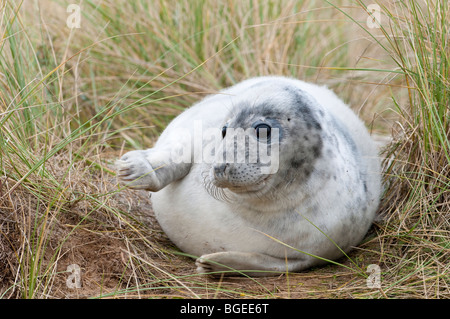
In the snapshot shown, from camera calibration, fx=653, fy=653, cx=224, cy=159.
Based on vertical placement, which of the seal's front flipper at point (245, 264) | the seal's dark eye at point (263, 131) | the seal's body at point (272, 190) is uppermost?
the seal's dark eye at point (263, 131)

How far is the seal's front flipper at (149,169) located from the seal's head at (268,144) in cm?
45

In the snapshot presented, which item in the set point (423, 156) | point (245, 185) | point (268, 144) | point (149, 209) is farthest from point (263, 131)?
point (149, 209)

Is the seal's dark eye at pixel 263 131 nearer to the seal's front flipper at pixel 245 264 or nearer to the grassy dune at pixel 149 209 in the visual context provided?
the grassy dune at pixel 149 209

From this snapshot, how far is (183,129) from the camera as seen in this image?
382 cm

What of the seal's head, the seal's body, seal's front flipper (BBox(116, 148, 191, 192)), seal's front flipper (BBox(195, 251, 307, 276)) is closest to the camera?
the seal's head

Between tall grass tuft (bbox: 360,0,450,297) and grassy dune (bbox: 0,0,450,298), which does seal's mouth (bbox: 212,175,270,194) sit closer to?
grassy dune (bbox: 0,0,450,298)

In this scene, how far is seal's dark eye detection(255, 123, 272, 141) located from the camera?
3023 millimetres

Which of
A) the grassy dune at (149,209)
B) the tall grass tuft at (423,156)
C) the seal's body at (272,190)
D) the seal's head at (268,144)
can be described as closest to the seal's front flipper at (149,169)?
the seal's body at (272,190)

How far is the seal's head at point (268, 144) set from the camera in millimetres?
2967

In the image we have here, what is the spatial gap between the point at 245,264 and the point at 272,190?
→ 0.44 meters

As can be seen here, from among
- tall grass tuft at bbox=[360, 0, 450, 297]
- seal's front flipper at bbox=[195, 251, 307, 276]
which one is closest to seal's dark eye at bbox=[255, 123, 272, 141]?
seal's front flipper at bbox=[195, 251, 307, 276]

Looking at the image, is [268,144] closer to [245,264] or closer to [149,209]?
[245,264]

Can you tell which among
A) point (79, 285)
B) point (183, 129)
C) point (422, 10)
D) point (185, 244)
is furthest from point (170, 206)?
point (422, 10)

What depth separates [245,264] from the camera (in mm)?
3275
